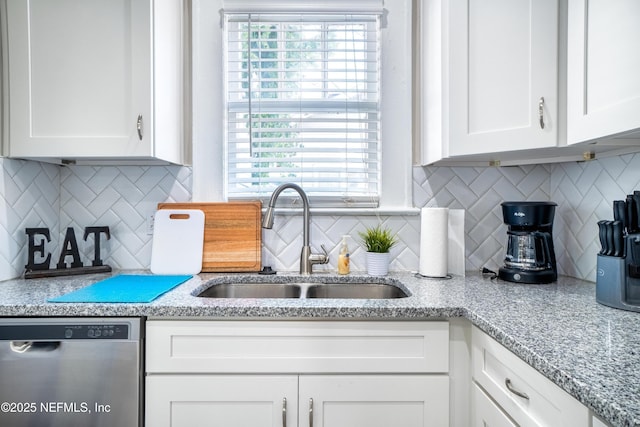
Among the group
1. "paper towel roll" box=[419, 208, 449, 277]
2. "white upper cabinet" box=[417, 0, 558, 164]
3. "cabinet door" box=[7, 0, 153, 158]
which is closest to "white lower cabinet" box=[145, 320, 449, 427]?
"paper towel roll" box=[419, 208, 449, 277]

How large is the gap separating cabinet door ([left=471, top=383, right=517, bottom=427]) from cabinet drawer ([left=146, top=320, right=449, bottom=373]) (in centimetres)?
12

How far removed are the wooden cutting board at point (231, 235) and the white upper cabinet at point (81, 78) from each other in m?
0.40

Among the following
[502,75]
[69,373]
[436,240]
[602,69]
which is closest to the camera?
[602,69]

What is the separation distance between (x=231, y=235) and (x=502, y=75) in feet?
4.37

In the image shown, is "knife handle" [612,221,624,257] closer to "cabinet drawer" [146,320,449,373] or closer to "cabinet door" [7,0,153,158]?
"cabinet drawer" [146,320,449,373]

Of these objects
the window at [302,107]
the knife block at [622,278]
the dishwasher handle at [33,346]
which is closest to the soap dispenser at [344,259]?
the window at [302,107]

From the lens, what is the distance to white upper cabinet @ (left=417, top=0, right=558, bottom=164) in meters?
1.22

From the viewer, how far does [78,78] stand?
55.1 inches

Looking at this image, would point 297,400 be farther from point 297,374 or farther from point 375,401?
point 375,401

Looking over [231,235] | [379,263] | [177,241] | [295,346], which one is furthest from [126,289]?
[379,263]

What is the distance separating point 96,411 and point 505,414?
4.01 feet

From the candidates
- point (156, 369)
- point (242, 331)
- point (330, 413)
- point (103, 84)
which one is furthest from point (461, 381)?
point (103, 84)

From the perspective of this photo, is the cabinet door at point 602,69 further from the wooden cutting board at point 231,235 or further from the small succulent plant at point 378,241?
the wooden cutting board at point 231,235

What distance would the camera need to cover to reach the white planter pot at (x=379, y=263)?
1.60 metres
